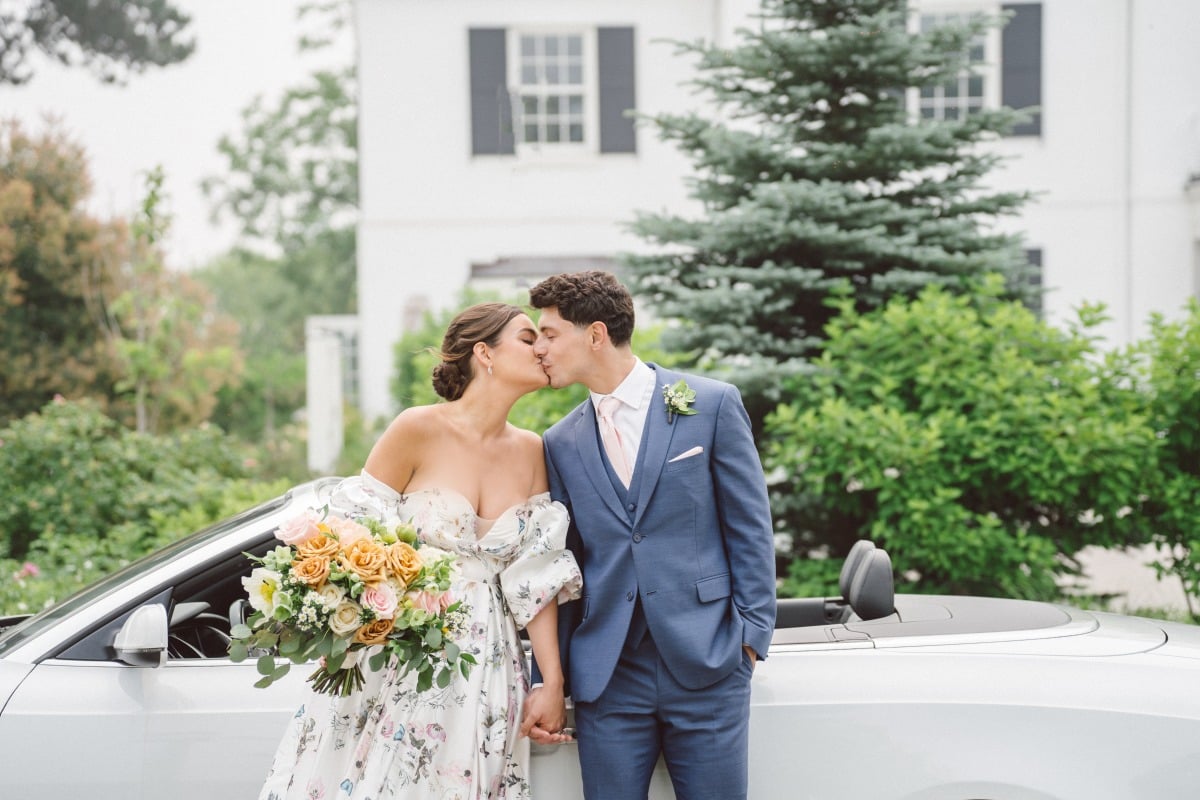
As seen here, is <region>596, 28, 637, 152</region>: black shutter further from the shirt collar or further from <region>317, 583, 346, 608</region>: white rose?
<region>317, 583, 346, 608</region>: white rose

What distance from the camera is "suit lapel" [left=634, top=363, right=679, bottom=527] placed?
2854mm

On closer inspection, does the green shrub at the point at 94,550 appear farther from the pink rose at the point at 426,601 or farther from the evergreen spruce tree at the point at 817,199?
the pink rose at the point at 426,601

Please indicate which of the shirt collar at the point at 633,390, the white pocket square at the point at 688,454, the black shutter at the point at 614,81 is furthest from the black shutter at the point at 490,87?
the white pocket square at the point at 688,454

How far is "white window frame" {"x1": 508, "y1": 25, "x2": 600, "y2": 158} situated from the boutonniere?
11976 mm

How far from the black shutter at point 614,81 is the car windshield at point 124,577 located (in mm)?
11505

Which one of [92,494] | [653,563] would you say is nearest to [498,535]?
[653,563]

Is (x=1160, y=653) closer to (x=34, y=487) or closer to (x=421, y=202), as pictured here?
(x=34, y=487)

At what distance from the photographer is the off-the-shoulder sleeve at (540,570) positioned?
2.84 meters

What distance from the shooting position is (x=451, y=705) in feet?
9.38

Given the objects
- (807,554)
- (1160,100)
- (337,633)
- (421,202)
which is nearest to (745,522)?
(337,633)

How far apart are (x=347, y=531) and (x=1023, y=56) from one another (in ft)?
44.1

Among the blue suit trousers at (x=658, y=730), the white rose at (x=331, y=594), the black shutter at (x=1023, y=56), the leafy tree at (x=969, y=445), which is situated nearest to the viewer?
the white rose at (x=331, y=594)

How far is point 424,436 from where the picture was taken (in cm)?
294

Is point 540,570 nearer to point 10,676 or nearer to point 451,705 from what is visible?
point 451,705
